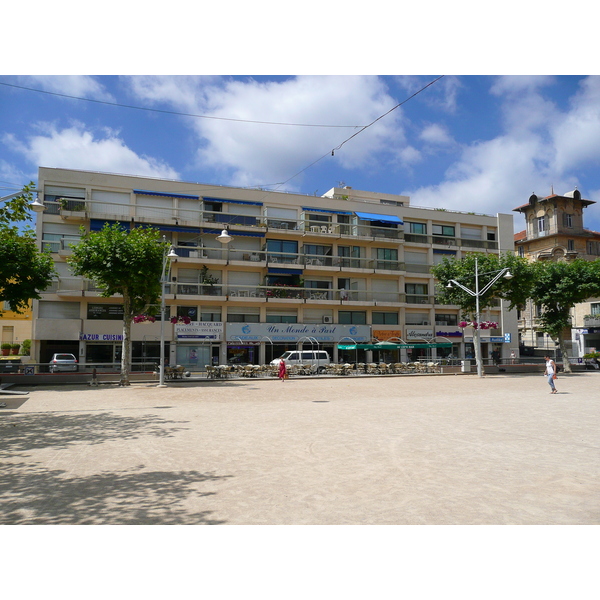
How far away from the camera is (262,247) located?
39875 millimetres

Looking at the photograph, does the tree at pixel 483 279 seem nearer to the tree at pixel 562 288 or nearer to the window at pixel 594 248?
the tree at pixel 562 288

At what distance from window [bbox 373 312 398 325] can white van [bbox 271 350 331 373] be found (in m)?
9.96

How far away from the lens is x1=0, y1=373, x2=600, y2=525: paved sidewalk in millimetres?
5417

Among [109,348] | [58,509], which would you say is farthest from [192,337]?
[58,509]

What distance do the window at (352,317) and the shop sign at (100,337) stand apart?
17.8m

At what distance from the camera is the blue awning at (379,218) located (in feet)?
138

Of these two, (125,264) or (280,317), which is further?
(280,317)

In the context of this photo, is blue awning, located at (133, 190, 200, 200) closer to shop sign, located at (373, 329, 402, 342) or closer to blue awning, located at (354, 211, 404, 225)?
blue awning, located at (354, 211, 404, 225)

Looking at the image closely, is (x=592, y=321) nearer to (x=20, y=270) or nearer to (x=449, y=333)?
(x=449, y=333)

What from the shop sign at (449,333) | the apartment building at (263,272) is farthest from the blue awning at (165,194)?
the shop sign at (449,333)

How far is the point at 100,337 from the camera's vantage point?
113 feet

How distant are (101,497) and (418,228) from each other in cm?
4328

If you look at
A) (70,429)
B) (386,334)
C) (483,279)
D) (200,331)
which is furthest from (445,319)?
(70,429)

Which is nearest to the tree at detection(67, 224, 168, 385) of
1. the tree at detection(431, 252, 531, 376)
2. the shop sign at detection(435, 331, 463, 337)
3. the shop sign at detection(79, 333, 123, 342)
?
the shop sign at detection(79, 333, 123, 342)
